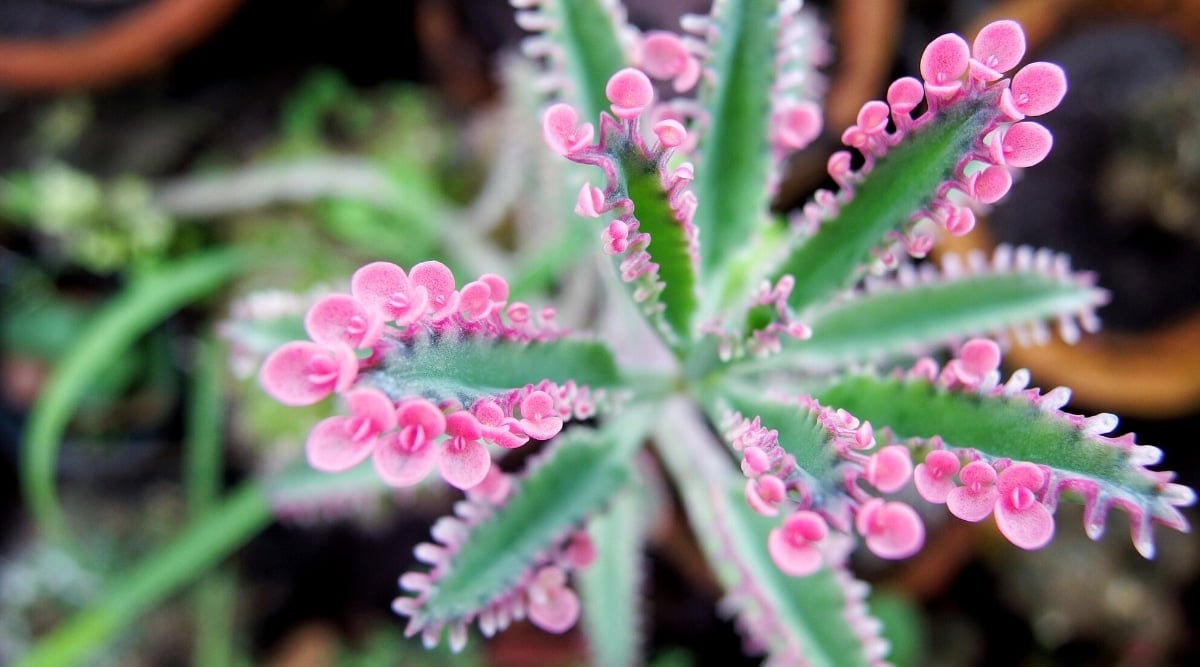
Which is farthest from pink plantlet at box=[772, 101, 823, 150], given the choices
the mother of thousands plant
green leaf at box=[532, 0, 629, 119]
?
green leaf at box=[532, 0, 629, 119]

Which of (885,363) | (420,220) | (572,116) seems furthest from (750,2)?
(420,220)

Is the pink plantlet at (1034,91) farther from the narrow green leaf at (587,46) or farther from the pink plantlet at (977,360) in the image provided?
the narrow green leaf at (587,46)

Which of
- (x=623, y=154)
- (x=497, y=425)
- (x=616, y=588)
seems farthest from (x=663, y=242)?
(x=616, y=588)

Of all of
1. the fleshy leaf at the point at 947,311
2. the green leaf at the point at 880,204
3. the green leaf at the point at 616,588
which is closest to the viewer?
the green leaf at the point at 880,204

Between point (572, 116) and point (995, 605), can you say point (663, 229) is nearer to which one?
point (572, 116)

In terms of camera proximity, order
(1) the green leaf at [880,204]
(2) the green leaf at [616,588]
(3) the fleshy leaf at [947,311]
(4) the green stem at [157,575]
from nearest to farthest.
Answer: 1. (1) the green leaf at [880,204]
2. (3) the fleshy leaf at [947,311]
3. (2) the green leaf at [616,588]
4. (4) the green stem at [157,575]

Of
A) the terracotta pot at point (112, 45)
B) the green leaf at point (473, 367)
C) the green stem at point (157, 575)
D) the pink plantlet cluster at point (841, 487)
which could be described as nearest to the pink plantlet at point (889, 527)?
the pink plantlet cluster at point (841, 487)

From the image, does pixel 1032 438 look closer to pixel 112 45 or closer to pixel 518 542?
pixel 518 542
